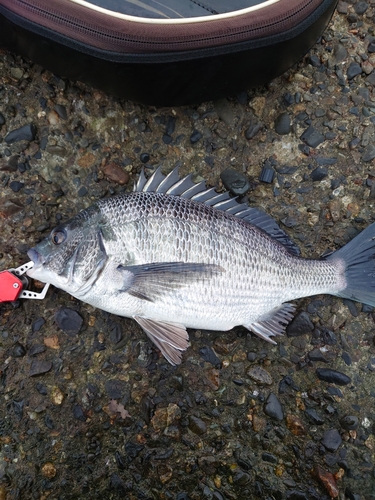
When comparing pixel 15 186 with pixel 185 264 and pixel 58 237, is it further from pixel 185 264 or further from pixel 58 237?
pixel 185 264

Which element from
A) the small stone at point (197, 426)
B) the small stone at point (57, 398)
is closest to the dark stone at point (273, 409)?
the small stone at point (197, 426)

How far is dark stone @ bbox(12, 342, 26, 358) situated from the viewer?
7.70 ft

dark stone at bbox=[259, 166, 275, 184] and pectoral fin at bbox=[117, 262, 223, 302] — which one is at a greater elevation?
dark stone at bbox=[259, 166, 275, 184]

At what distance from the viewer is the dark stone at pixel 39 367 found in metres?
2.35

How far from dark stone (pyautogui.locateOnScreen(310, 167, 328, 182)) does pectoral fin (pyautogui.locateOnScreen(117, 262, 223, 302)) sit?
0.97 metres

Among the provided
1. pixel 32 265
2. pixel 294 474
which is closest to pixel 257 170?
pixel 32 265

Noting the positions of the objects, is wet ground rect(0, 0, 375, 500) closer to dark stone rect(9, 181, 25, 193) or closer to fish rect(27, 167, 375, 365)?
dark stone rect(9, 181, 25, 193)

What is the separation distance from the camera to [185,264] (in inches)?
82.0

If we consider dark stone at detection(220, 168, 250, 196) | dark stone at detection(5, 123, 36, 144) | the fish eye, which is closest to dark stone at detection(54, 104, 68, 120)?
dark stone at detection(5, 123, 36, 144)

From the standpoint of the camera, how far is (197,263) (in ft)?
6.95

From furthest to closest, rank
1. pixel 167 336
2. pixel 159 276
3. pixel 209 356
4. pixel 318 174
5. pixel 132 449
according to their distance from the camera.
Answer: pixel 318 174, pixel 209 356, pixel 132 449, pixel 167 336, pixel 159 276

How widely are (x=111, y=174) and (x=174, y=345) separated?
112cm

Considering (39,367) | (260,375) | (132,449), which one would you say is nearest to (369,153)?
(260,375)

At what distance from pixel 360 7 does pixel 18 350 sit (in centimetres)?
309
